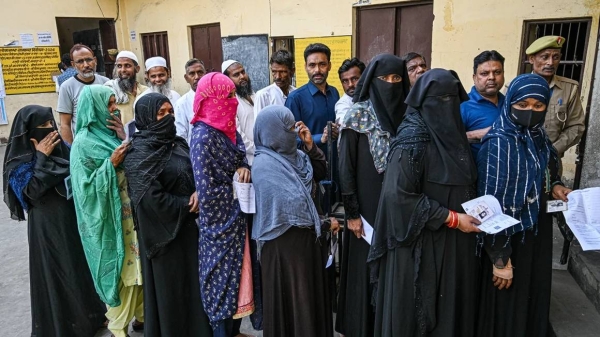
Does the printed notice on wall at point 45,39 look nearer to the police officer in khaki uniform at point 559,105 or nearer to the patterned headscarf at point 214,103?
the patterned headscarf at point 214,103

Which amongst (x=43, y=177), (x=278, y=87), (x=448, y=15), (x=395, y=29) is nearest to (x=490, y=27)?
(x=448, y=15)

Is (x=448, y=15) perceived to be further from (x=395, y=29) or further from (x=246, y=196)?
(x=246, y=196)

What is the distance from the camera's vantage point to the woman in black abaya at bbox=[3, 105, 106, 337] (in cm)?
267

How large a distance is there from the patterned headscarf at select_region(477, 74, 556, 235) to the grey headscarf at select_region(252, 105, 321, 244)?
0.99 metres

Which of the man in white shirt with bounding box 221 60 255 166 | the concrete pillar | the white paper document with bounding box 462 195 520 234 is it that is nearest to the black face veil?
the white paper document with bounding box 462 195 520 234

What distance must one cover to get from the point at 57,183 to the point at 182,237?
930mm

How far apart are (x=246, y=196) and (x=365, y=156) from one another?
77 cm

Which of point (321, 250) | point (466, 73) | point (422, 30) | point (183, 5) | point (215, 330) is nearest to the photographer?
point (321, 250)

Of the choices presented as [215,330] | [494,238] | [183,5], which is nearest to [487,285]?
[494,238]

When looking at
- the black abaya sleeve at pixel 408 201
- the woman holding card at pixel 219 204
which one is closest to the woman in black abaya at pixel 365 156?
the black abaya sleeve at pixel 408 201

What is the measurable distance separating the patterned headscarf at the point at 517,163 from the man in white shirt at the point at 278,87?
220cm

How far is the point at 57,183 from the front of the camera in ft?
8.92

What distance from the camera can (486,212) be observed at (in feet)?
6.75

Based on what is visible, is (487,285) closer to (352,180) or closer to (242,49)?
(352,180)
